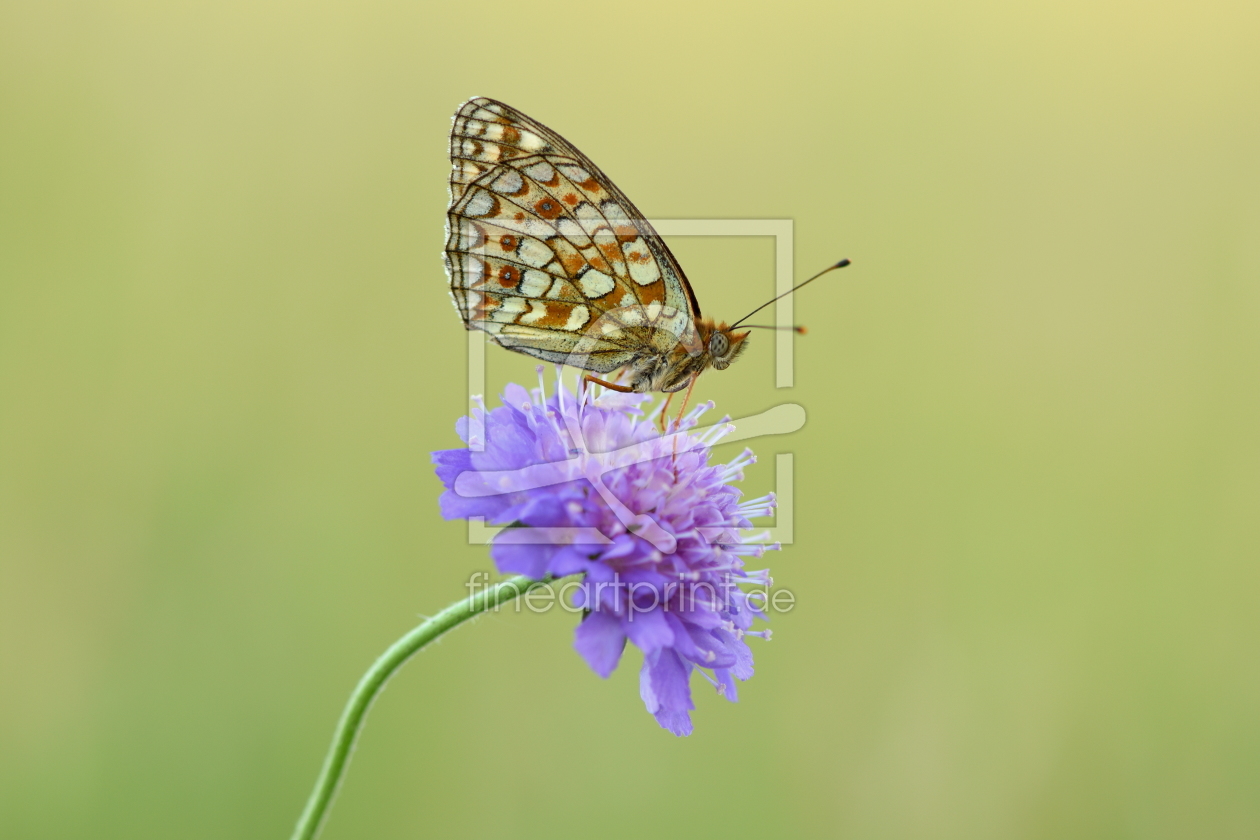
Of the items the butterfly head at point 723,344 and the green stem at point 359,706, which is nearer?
the green stem at point 359,706

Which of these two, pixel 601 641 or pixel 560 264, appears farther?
pixel 560 264

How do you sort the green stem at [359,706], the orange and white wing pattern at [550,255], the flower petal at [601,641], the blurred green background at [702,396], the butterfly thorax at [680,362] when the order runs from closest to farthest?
1. the green stem at [359,706]
2. the flower petal at [601,641]
3. the orange and white wing pattern at [550,255]
4. the butterfly thorax at [680,362]
5. the blurred green background at [702,396]

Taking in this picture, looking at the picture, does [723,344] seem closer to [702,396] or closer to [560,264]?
[560,264]

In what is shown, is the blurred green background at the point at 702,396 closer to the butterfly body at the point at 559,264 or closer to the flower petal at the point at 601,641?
the butterfly body at the point at 559,264

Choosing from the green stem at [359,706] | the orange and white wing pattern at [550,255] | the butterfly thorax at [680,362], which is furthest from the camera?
the butterfly thorax at [680,362]
